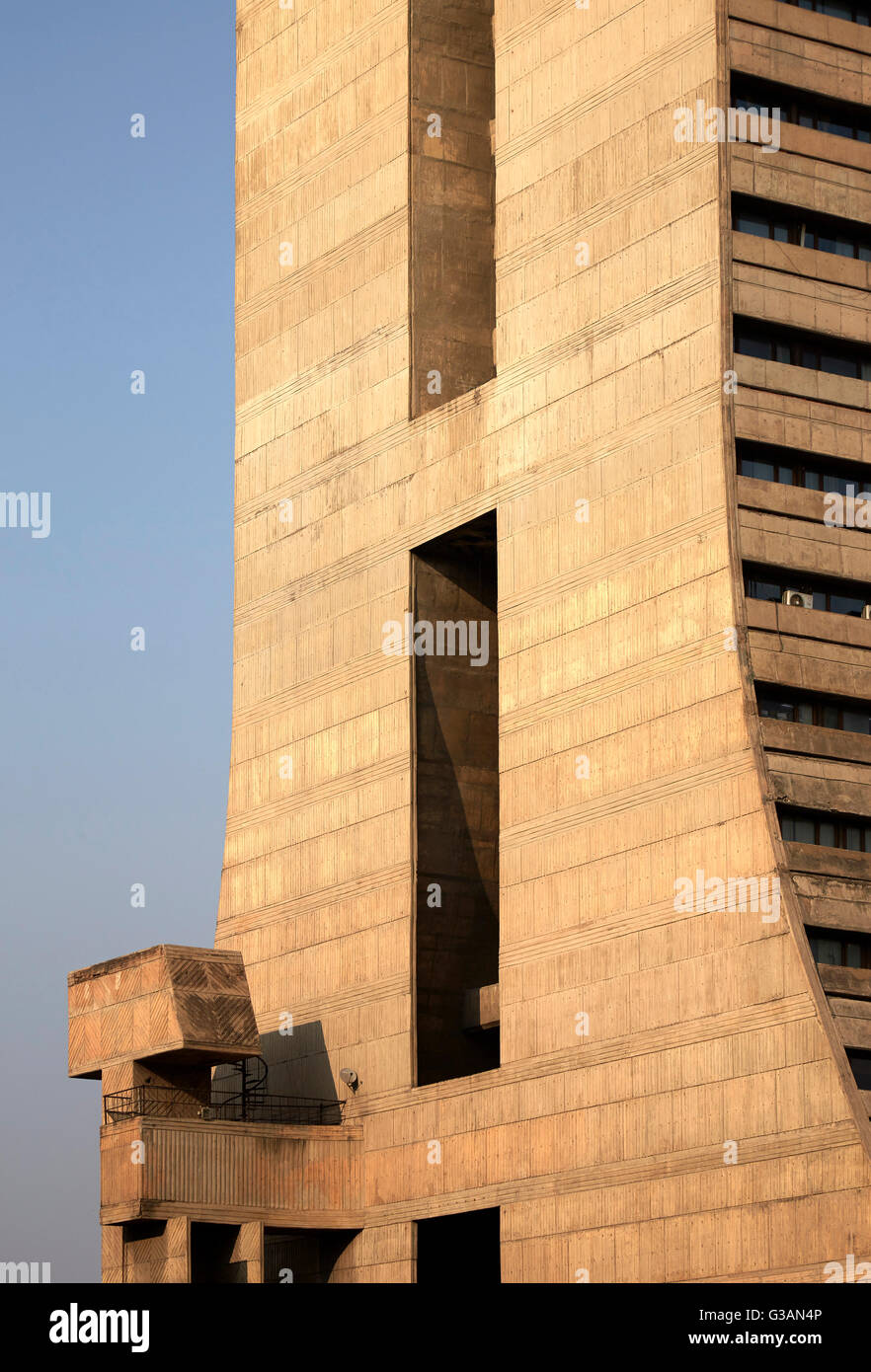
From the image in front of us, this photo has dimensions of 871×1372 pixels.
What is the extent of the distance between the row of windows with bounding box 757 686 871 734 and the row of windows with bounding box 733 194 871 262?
1213cm

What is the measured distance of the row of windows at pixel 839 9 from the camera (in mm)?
66125

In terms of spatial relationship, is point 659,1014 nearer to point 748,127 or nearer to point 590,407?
point 590,407

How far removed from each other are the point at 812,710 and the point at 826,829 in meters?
3.19

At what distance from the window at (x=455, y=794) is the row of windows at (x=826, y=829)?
50.5 ft

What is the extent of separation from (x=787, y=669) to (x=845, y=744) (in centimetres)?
248

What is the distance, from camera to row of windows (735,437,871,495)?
6206 cm

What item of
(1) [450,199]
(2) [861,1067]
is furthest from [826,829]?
(1) [450,199]

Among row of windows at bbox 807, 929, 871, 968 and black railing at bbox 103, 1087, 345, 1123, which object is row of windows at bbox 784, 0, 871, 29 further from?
black railing at bbox 103, 1087, 345, 1123

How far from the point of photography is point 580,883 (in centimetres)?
6356

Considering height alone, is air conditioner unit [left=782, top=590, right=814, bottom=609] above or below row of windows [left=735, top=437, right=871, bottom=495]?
below

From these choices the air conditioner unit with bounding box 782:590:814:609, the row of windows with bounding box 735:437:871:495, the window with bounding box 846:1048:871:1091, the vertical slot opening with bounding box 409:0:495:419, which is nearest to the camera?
the window with bounding box 846:1048:871:1091

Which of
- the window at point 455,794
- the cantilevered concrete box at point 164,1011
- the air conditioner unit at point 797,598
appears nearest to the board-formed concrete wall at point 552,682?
the window at point 455,794
